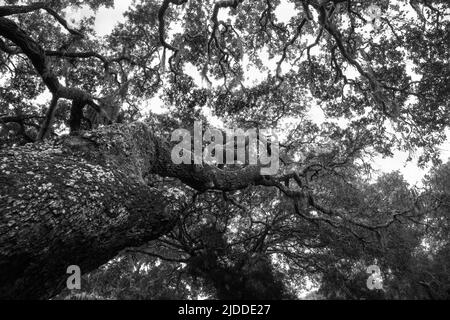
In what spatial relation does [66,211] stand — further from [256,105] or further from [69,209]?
[256,105]

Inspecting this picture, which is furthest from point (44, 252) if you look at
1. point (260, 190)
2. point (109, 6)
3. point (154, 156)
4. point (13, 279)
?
point (260, 190)

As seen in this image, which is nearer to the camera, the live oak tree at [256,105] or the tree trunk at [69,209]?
the tree trunk at [69,209]

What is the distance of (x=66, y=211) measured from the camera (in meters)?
2.03

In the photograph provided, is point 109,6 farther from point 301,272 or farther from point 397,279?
point 397,279

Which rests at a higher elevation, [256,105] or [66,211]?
[256,105]

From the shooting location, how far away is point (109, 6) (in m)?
9.37

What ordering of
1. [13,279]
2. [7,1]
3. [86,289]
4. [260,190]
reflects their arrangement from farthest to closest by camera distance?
[86,289] < [260,190] < [7,1] < [13,279]

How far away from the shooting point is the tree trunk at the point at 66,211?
1.79 meters

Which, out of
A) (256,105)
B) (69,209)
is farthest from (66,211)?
(256,105)

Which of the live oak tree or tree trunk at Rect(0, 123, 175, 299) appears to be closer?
tree trunk at Rect(0, 123, 175, 299)

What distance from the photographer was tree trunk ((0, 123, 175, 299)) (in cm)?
179

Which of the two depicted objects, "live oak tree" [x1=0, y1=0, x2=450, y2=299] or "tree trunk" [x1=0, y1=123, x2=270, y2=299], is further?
"live oak tree" [x1=0, y1=0, x2=450, y2=299]

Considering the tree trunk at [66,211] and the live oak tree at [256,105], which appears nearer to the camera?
the tree trunk at [66,211]
